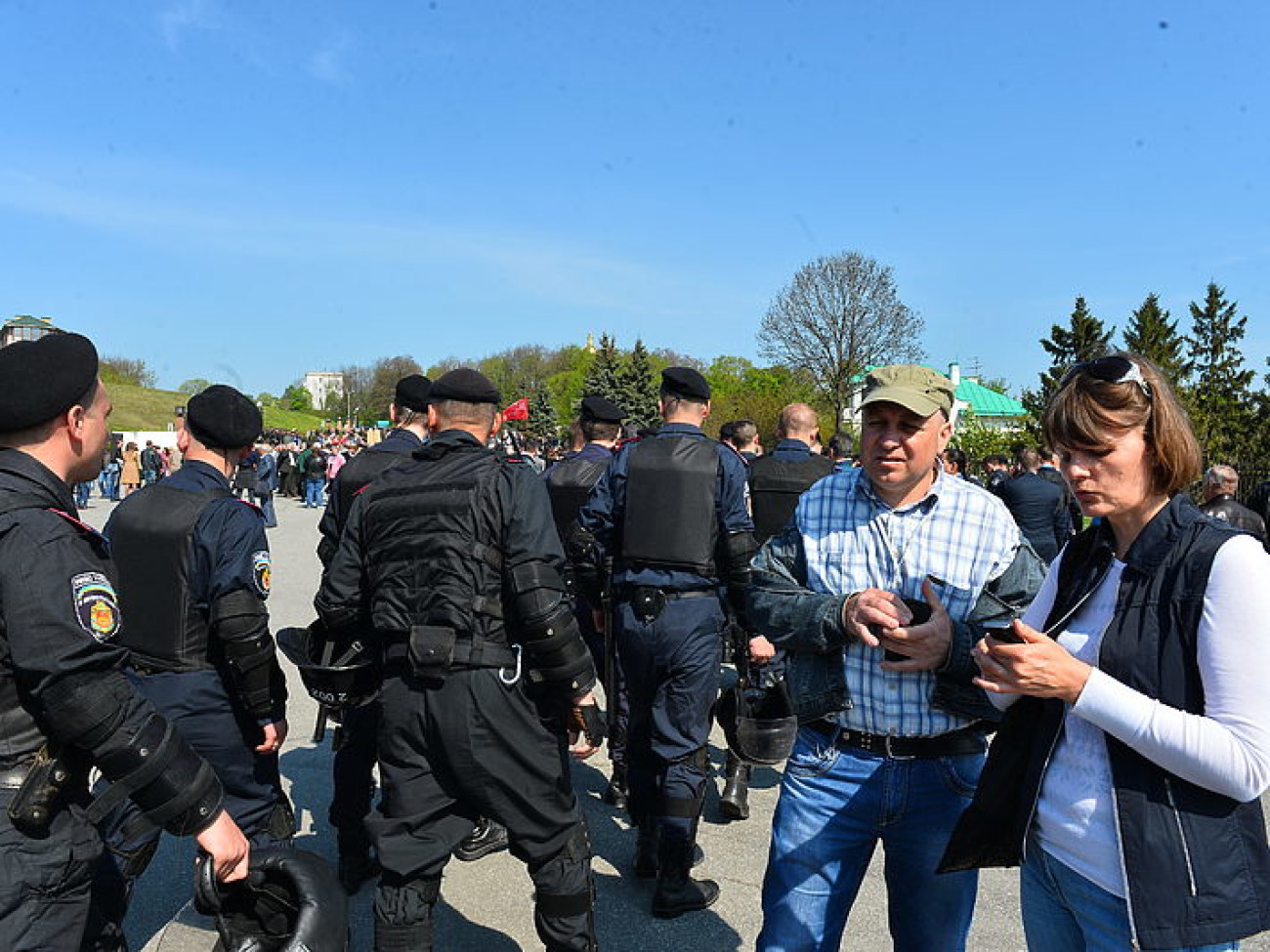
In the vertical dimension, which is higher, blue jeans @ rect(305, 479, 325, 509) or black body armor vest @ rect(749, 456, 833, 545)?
black body armor vest @ rect(749, 456, 833, 545)

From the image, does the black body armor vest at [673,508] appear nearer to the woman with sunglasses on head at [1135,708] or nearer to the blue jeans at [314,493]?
the woman with sunglasses on head at [1135,708]

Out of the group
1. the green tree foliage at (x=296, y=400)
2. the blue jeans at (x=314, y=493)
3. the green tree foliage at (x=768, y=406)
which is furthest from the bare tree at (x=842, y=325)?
the green tree foliage at (x=296, y=400)

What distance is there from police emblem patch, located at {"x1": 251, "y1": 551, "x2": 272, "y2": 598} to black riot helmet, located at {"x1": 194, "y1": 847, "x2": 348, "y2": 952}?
1.09 meters

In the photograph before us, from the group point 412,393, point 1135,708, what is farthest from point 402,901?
point 412,393

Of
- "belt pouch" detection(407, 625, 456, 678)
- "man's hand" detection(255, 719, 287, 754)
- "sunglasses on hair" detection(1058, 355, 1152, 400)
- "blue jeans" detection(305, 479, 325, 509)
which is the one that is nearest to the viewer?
"sunglasses on hair" detection(1058, 355, 1152, 400)

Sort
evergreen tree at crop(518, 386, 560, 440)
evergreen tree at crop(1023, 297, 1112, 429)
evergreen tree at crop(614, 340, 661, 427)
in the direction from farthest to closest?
evergreen tree at crop(518, 386, 560, 440) → evergreen tree at crop(614, 340, 661, 427) → evergreen tree at crop(1023, 297, 1112, 429)

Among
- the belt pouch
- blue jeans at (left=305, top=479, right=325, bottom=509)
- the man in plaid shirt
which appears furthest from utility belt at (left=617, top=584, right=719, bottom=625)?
blue jeans at (left=305, top=479, right=325, bottom=509)

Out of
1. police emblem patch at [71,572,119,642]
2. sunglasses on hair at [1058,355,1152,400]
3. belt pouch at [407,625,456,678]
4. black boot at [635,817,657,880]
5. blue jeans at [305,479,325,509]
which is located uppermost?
sunglasses on hair at [1058,355,1152,400]

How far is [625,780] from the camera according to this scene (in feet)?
16.6

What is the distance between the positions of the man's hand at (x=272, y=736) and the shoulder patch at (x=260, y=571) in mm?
504

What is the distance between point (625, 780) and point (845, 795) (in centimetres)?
281

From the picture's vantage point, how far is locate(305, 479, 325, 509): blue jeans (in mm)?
26625

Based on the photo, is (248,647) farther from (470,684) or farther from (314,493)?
(314,493)

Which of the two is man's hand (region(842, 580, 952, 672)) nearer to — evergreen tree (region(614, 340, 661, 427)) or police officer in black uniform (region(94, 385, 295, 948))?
police officer in black uniform (region(94, 385, 295, 948))
